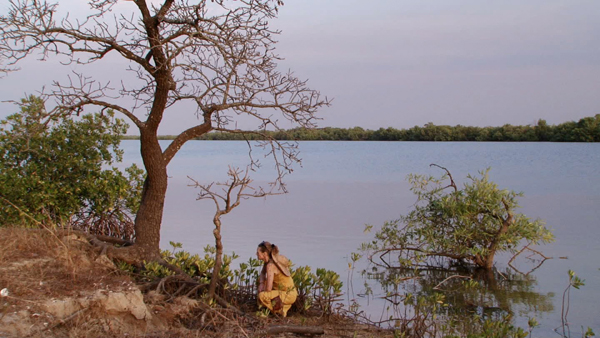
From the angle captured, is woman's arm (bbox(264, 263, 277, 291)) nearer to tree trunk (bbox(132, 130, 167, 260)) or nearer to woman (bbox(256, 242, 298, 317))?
woman (bbox(256, 242, 298, 317))

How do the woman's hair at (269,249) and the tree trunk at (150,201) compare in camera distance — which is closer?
the woman's hair at (269,249)

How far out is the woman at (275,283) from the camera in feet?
20.4

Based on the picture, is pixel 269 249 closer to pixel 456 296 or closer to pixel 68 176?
pixel 456 296

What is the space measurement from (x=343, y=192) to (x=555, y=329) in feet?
53.8

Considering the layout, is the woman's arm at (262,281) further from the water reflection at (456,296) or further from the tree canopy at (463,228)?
the tree canopy at (463,228)

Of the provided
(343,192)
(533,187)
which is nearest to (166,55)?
(343,192)

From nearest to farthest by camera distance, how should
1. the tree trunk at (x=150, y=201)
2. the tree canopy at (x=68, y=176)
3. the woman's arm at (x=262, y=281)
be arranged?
1. the woman's arm at (x=262, y=281)
2. the tree trunk at (x=150, y=201)
3. the tree canopy at (x=68, y=176)

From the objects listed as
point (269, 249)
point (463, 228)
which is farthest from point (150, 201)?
point (463, 228)

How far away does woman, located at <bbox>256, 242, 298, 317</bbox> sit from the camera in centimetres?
622

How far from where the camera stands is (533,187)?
25.1 m

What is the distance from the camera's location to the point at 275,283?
20.8ft

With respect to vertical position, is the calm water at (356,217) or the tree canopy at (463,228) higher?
the tree canopy at (463,228)

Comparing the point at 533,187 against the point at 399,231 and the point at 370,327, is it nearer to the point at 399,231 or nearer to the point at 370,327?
the point at 399,231

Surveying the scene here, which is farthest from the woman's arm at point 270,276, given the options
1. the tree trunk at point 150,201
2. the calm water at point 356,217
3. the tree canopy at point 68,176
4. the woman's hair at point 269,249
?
the tree canopy at point 68,176
